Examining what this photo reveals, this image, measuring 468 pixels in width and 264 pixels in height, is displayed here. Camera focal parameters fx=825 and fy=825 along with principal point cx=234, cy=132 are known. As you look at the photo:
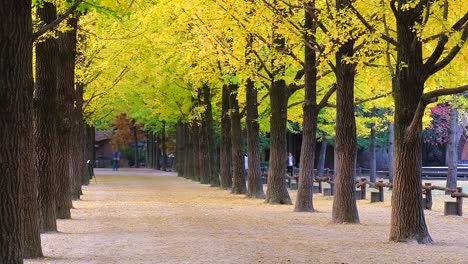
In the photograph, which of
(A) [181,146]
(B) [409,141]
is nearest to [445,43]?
(B) [409,141]

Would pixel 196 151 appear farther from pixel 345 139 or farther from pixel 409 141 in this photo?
pixel 409 141

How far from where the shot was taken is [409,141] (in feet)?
49.6

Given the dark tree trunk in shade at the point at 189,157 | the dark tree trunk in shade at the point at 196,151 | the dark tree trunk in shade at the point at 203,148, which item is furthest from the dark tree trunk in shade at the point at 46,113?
the dark tree trunk in shade at the point at 189,157

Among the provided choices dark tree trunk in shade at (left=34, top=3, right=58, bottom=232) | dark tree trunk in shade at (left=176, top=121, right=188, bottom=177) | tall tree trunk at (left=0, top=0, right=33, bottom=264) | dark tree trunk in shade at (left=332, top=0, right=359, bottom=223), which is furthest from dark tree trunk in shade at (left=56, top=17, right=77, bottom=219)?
dark tree trunk in shade at (left=176, top=121, right=188, bottom=177)

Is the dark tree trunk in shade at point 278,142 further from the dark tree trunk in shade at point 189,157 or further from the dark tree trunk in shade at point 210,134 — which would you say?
the dark tree trunk in shade at point 189,157

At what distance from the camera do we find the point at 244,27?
22.5 m

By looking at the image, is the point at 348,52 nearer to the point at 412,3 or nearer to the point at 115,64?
the point at 412,3

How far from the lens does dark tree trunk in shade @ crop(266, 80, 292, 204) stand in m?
26.2

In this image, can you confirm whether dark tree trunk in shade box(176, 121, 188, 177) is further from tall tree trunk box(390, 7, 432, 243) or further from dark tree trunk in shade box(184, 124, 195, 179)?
tall tree trunk box(390, 7, 432, 243)

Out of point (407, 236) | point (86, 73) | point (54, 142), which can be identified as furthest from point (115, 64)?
point (407, 236)

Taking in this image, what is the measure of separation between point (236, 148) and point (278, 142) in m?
6.84

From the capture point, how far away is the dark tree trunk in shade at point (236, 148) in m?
33.0

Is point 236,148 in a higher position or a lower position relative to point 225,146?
lower

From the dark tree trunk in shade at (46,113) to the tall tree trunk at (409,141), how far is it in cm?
645
